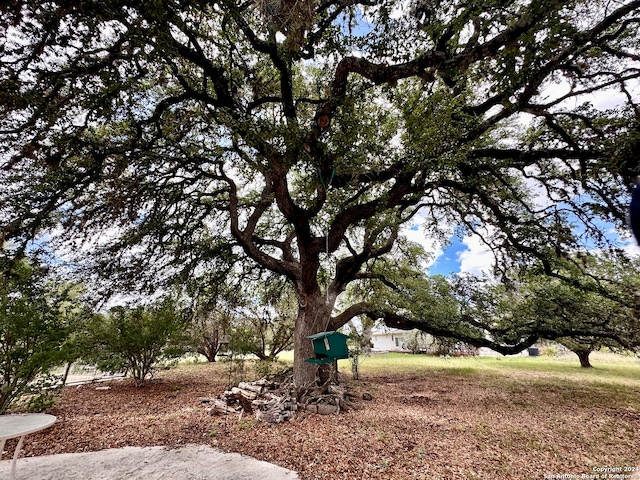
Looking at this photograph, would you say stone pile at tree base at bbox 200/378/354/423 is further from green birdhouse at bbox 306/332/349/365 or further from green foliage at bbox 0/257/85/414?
green foliage at bbox 0/257/85/414

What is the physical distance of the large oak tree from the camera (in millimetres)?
3756

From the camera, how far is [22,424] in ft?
10.3

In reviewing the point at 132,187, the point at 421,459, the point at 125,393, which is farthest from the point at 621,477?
the point at 125,393

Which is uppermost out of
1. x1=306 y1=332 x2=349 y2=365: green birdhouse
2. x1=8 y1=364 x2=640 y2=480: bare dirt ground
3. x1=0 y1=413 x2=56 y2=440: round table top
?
x1=306 y1=332 x2=349 y2=365: green birdhouse

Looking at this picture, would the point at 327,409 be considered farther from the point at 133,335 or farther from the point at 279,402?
the point at 133,335

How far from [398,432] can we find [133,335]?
6.99 m

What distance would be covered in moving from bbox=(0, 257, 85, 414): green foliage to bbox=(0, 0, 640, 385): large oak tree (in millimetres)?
973

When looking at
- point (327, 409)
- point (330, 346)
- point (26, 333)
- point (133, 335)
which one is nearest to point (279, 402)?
point (327, 409)

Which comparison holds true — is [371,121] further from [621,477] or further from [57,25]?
[621,477]

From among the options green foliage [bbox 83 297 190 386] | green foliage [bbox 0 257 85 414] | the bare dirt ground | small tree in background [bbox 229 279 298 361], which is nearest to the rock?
the bare dirt ground

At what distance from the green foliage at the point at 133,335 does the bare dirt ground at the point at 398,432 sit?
82cm

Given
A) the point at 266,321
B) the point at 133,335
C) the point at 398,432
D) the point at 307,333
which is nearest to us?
the point at 398,432

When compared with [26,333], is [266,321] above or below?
above

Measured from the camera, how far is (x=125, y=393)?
780 cm
